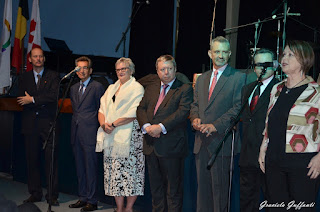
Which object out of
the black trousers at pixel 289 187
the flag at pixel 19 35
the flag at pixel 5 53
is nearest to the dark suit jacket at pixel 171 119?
the black trousers at pixel 289 187

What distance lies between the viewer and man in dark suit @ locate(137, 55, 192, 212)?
→ 379 cm

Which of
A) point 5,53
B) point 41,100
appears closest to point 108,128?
point 41,100

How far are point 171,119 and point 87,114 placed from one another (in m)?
1.39

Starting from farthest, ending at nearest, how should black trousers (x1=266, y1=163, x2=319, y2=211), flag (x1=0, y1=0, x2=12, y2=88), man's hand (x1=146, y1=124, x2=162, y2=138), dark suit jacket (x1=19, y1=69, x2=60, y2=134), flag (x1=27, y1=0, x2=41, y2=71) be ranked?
flag (x1=27, y1=0, x2=41, y2=71)
flag (x1=0, y1=0, x2=12, y2=88)
dark suit jacket (x1=19, y1=69, x2=60, y2=134)
man's hand (x1=146, y1=124, x2=162, y2=138)
black trousers (x1=266, y1=163, x2=319, y2=211)

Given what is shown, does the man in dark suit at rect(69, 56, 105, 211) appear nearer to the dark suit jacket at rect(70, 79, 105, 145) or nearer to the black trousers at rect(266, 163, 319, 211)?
the dark suit jacket at rect(70, 79, 105, 145)

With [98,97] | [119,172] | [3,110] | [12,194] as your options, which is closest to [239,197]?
[119,172]

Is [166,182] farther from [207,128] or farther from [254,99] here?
[254,99]

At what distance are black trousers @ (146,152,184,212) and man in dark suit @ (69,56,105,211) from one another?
1.08 meters

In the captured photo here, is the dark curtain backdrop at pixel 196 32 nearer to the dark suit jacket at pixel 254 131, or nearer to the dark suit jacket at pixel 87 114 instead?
the dark suit jacket at pixel 87 114

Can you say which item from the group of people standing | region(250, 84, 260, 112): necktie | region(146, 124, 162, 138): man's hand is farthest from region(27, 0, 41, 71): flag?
region(250, 84, 260, 112): necktie

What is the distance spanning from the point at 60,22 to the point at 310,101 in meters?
7.14

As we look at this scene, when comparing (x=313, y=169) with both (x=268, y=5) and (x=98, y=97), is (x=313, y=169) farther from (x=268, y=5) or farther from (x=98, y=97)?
(x=268, y=5)

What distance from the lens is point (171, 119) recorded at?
375 centimetres

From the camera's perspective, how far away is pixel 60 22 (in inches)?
352
